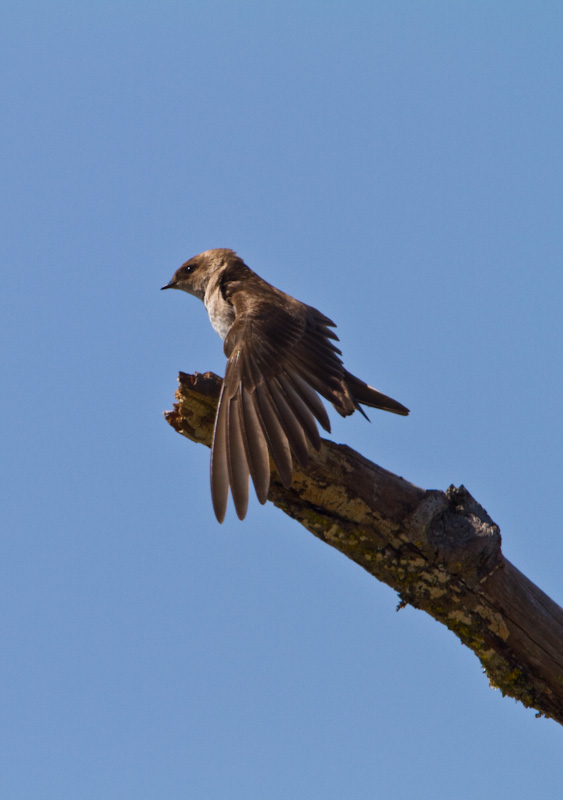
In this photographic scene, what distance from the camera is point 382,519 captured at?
464 cm

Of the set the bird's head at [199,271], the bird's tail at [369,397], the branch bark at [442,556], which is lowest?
the branch bark at [442,556]

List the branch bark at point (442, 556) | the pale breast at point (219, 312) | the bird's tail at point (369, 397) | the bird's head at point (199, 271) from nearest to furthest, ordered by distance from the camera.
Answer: the branch bark at point (442, 556), the bird's tail at point (369, 397), the pale breast at point (219, 312), the bird's head at point (199, 271)

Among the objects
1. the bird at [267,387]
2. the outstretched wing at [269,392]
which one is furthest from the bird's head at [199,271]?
the outstretched wing at [269,392]

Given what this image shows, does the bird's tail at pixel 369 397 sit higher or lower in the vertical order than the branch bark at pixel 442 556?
higher

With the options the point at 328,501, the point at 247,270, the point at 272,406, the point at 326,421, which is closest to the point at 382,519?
the point at 328,501

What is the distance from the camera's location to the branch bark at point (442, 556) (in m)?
4.63

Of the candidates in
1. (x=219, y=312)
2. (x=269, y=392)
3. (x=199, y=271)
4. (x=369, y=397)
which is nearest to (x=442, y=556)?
(x=269, y=392)

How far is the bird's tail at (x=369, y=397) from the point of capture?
20.3 feet

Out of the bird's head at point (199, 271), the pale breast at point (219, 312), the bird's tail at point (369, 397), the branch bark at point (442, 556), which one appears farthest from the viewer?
the bird's head at point (199, 271)

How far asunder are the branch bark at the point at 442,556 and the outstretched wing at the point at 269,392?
0.17m

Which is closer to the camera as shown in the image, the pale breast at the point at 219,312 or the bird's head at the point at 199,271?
the pale breast at the point at 219,312

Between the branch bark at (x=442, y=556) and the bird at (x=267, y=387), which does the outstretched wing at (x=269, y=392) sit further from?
the branch bark at (x=442, y=556)

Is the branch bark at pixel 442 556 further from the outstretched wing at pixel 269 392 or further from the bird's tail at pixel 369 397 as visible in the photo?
the bird's tail at pixel 369 397

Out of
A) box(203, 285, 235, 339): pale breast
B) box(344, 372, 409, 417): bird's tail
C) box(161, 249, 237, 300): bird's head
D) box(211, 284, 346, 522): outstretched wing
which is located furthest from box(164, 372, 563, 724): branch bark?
box(161, 249, 237, 300): bird's head
